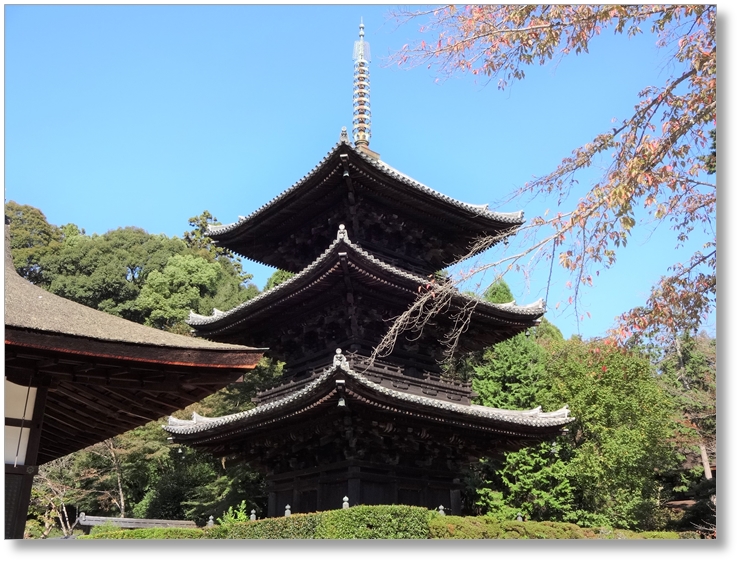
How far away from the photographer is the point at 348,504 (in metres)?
11.7

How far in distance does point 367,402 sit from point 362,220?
414 cm

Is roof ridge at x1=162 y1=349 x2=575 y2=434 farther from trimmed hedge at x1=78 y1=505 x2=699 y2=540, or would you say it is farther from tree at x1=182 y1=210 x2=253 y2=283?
tree at x1=182 y1=210 x2=253 y2=283

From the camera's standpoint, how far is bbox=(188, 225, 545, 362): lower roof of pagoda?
12.5m

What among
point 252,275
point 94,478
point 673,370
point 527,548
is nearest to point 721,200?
point 527,548

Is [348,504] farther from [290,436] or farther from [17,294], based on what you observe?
[17,294]

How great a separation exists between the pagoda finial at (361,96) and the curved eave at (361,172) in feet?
7.90

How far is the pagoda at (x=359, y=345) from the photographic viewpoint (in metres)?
12.1

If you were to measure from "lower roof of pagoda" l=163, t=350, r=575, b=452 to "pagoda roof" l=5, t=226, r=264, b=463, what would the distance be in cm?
484

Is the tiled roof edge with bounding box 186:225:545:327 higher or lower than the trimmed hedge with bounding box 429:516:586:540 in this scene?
higher

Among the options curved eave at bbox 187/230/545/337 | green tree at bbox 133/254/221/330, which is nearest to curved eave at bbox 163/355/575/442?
curved eave at bbox 187/230/545/337

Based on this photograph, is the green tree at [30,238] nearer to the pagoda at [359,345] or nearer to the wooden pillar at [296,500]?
the pagoda at [359,345]

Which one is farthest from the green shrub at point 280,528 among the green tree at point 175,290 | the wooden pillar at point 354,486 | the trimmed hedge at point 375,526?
the green tree at point 175,290

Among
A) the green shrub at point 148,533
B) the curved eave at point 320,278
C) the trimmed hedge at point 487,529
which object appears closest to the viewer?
the trimmed hedge at point 487,529

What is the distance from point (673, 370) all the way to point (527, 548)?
20.0 m
